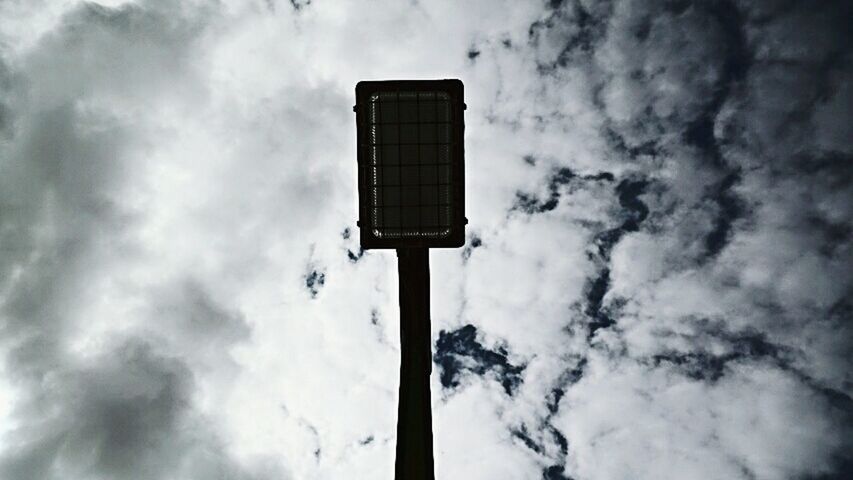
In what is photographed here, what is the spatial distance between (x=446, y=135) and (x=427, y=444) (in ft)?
25.3

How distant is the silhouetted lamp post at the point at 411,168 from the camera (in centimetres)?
1174

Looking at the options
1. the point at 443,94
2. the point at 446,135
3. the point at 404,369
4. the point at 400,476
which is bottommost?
the point at 400,476

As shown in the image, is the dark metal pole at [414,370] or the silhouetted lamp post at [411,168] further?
the dark metal pole at [414,370]

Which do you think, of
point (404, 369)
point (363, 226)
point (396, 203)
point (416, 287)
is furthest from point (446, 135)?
point (404, 369)

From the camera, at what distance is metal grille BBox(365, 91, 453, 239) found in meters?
11.8

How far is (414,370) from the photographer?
46.8ft

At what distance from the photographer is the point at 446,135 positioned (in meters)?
12.0

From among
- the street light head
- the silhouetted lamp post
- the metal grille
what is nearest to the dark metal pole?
the silhouetted lamp post

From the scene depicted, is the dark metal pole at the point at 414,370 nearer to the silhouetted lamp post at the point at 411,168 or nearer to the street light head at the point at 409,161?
the silhouetted lamp post at the point at 411,168

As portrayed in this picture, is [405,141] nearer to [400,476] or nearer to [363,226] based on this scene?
[363,226]

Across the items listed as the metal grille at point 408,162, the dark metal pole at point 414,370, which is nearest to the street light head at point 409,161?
the metal grille at point 408,162

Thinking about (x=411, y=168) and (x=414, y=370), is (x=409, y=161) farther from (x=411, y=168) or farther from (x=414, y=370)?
(x=414, y=370)

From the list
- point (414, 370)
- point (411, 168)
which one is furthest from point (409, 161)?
point (414, 370)

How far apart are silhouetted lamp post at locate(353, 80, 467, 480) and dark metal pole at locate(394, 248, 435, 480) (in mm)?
50
